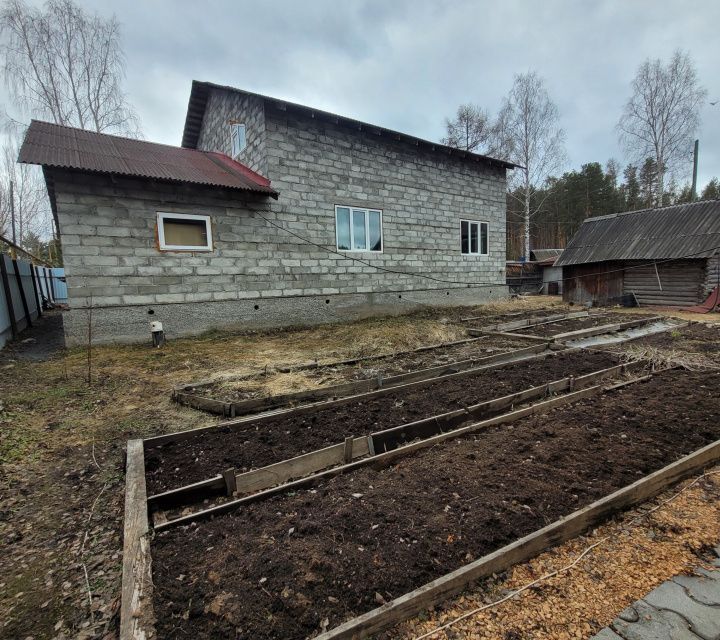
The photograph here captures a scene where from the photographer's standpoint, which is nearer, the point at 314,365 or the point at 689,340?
the point at 314,365

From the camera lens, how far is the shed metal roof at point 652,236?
1327cm

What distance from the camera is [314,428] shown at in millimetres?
3570

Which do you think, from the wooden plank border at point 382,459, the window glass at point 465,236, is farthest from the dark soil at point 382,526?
the window glass at point 465,236

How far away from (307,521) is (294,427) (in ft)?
4.79

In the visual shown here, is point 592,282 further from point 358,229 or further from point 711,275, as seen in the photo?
point 358,229

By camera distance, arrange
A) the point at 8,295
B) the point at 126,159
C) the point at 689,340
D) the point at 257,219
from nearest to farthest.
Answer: the point at 689,340, the point at 126,159, the point at 8,295, the point at 257,219

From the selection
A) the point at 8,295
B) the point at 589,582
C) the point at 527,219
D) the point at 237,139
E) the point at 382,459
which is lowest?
the point at 589,582

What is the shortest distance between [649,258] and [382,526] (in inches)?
662

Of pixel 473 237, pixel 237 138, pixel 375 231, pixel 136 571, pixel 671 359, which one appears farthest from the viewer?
pixel 473 237

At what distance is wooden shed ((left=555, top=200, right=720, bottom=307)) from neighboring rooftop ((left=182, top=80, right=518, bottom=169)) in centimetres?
625

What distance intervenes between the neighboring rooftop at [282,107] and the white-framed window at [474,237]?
2369mm

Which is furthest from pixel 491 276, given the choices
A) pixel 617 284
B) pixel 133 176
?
pixel 133 176

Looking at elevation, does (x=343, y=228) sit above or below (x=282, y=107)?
below

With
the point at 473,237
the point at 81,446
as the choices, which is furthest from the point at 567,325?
the point at 81,446
